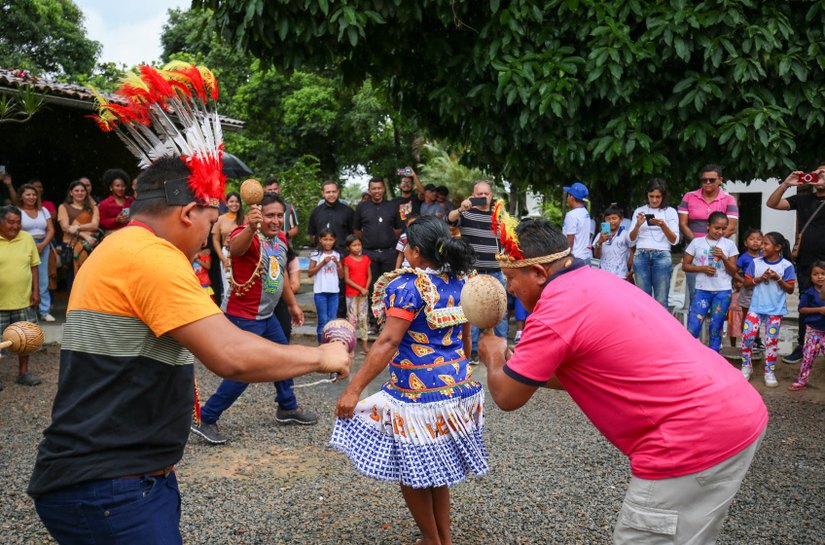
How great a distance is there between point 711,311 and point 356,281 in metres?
4.19

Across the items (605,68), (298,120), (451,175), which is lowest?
(451,175)

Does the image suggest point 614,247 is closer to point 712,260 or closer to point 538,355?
point 712,260

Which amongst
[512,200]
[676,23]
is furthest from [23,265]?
[512,200]

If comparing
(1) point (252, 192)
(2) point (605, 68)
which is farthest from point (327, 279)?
(2) point (605, 68)

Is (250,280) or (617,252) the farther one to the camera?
(617,252)

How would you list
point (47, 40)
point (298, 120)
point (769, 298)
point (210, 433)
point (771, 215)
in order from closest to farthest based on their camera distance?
1. point (210, 433)
2. point (769, 298)
3. point (771, 215)
4. point (298, 120)
5. point (47, 40)

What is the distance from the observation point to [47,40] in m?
25.2

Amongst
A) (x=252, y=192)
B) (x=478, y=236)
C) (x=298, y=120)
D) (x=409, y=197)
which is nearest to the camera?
(x=252, y=192)

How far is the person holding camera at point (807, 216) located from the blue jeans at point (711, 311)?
809 millimetres

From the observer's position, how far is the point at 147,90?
264 centimetres

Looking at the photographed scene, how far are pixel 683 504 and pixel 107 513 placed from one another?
1873 mm

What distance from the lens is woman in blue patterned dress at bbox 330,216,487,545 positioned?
3.69 m

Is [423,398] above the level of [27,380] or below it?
above

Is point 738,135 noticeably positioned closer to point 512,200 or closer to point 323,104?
point 512,200
